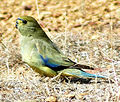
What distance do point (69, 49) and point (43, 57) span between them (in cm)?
101

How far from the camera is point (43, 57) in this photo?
13.8 ft

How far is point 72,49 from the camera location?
16.9 feet

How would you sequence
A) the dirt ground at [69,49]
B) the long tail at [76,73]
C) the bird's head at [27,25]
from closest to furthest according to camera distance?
1. the dirt ground at [69,49]
2. the long tail at [76,73]
3. the bird's head at [27,25]

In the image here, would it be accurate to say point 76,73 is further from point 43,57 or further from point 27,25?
point 27,25

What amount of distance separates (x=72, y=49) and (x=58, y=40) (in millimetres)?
319

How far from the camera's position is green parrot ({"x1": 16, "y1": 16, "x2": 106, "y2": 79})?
4.17 metres

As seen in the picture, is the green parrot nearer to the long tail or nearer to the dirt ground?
the long tail

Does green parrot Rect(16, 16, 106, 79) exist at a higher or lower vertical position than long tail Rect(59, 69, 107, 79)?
higher

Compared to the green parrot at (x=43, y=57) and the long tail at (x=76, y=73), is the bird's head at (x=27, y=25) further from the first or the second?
the long tail at (x=76, y=73)

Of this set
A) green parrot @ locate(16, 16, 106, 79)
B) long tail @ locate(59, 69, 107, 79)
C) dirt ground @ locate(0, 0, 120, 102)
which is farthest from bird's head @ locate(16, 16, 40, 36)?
long tail @ locate(59, 69, 107, 79)

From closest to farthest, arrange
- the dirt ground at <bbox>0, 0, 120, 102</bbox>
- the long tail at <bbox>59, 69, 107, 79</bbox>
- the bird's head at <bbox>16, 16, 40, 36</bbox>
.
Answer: the dirt ground at <bbox>0, 0, 120, 102</bbox>, the long tail at <bbox>59, 69, 107, 79</bbox>, the bird's head at <bbox>16, 16, 40, 36</bbox>

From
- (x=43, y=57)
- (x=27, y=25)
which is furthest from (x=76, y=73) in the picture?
(x=27, y=25)

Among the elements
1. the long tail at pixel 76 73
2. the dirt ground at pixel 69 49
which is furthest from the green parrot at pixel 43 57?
the dirt ground at pixel 69 49

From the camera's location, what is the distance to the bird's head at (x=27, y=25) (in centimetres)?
438
